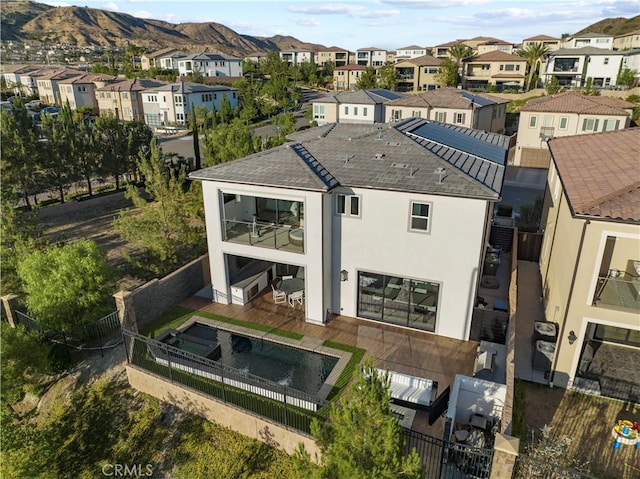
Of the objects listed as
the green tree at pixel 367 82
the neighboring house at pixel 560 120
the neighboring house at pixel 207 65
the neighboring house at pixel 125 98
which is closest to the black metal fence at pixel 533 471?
the neighboring house at pixel 560 120

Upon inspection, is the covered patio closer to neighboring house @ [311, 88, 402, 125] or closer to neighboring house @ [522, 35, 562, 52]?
neighboring house @ [311, 88, 402, 125]

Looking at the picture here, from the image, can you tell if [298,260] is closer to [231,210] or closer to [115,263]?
[231,210]

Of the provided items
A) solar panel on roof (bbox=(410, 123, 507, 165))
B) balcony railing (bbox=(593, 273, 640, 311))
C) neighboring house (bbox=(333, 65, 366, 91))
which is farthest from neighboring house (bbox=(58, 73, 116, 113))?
balcony railing (bbox=(593, 273, 640, 311))

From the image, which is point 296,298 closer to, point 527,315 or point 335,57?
point 527,315

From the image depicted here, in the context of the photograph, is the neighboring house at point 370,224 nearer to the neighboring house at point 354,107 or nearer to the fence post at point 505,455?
the fence post at point 505,455

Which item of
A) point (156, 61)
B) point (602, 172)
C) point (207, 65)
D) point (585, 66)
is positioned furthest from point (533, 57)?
point (156, 61)
